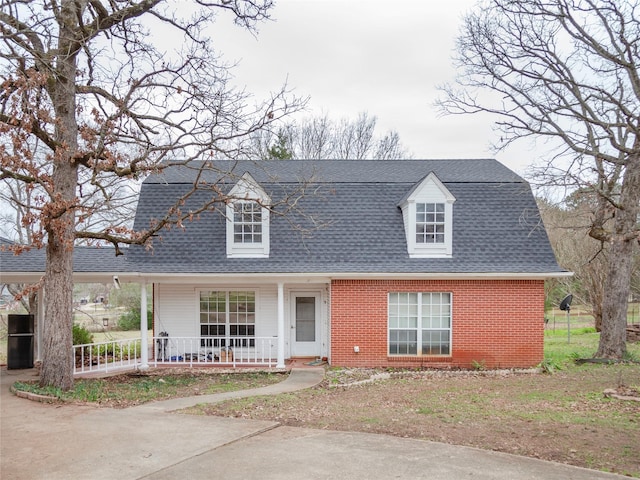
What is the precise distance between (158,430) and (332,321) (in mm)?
7710

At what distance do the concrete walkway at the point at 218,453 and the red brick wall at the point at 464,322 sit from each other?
22.6 ft

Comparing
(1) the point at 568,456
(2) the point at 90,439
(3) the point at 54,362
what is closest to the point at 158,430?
(2) the point at 90,439

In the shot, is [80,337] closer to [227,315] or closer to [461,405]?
[227,315]

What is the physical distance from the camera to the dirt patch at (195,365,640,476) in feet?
25.2

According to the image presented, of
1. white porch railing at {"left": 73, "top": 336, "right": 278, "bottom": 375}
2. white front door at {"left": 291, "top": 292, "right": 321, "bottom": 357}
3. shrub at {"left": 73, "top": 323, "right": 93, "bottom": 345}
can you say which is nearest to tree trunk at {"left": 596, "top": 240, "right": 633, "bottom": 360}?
white front door at {"left": 291, "top": 292, "right": 321, "bottom": 357}

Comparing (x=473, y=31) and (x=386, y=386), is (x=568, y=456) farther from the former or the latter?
(x=473, y=31)

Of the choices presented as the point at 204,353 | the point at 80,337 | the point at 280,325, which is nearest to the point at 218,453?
the point at 280,325

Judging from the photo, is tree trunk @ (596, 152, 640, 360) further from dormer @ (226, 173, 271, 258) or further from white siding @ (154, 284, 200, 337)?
white siding @ (154, 284, 200, 337)

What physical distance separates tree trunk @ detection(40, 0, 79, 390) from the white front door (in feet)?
22.3

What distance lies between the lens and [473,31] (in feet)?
53.0

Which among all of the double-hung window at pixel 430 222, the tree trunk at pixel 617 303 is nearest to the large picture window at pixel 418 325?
the double-hung window at pixel 430 222

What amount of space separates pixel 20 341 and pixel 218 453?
10.8 m

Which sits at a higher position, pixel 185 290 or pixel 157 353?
pixel 185 290

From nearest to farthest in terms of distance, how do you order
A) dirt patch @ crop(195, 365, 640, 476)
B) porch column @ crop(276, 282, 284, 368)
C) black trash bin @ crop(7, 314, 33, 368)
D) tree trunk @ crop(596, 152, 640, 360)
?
dirt patch @ crop(195, 365, 640, 476)
porch column @ crop(276, 282, 284, 368)
black trash bin @ crop(7, 314, 33, 368)
tree trunk @ crop(596, 152, 640, 360)
